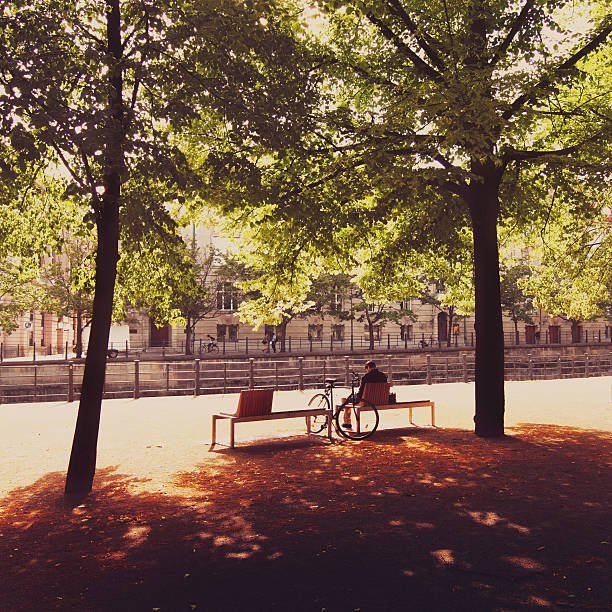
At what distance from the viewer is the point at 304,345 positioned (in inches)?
2349

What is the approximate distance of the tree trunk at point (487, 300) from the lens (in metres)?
13.7

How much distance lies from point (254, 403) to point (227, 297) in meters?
44.4

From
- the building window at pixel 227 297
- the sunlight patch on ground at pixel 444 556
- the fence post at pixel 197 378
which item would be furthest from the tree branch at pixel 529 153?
the building window at pixel 227 297

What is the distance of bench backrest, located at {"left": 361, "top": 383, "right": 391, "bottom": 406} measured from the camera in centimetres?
1390

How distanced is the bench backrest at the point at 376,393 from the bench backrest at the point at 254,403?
2.20 metres

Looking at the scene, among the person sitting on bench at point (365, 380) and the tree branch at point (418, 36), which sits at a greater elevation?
the tree branch at point (418, 36)

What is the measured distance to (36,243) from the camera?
12.3 m

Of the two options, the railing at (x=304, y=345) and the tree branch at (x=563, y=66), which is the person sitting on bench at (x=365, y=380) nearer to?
the tree branch at (x=563, y=66)

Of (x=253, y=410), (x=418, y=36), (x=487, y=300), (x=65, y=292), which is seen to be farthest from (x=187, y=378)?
(x=65, y=292)

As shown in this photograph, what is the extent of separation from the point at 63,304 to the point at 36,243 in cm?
3730

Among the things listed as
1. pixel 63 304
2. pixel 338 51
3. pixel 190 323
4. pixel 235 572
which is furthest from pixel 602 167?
pixel 190 323

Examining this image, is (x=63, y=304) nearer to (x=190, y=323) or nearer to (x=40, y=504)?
(x=190, y=323)

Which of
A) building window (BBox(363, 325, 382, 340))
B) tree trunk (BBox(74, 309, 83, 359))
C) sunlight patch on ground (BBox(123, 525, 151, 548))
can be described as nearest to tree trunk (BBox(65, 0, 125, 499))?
sunlight patch on ground (BBox(123, 525, 151, 548))

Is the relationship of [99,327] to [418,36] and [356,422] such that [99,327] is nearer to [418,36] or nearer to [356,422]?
[356,422]
